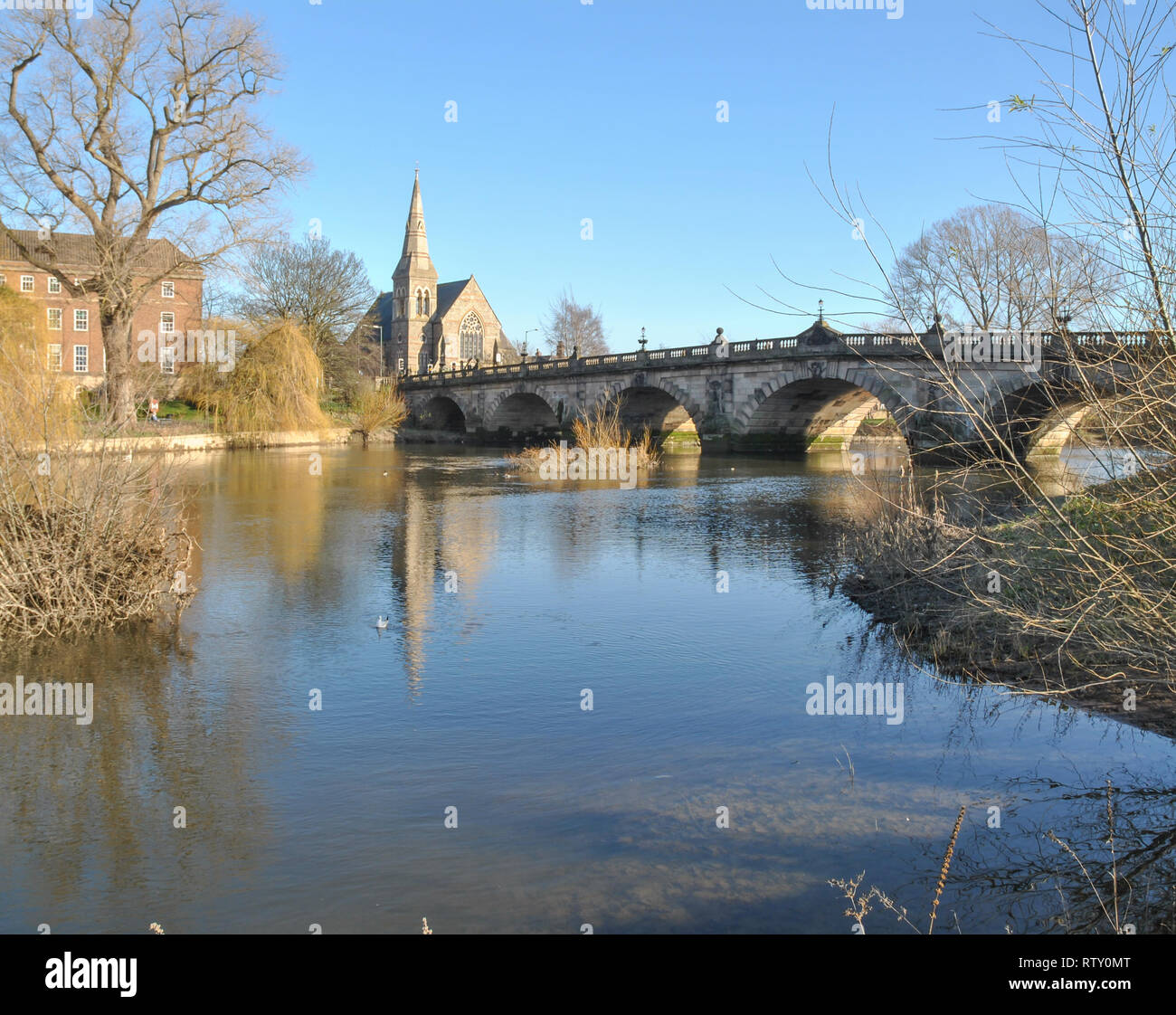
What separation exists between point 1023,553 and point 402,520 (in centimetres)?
1184

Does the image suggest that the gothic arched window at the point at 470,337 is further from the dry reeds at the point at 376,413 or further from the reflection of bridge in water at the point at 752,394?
the dry reeds at the point at 376,413

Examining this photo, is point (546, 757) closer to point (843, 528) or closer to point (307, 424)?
point (843, 528)

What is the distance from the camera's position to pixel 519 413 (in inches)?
2446

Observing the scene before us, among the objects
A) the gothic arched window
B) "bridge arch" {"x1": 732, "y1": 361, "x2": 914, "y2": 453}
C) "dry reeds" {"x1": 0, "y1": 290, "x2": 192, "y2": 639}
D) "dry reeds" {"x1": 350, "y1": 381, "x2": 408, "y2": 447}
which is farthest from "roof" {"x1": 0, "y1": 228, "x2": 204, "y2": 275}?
the gothic arched window

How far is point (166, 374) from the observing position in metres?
52.4

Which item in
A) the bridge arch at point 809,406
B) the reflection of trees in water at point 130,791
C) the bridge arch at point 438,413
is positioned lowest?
the reflection of trees in water at point 130,791

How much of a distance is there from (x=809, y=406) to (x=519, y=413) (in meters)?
22.8

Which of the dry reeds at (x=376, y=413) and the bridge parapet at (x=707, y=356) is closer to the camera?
the bridge parapet at (x=707, y=356)

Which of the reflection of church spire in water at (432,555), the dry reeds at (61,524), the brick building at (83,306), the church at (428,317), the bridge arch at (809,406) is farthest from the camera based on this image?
the church at (428,317)

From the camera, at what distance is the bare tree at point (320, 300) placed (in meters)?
56.9

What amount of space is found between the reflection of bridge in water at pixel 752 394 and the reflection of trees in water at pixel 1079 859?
20752 mm

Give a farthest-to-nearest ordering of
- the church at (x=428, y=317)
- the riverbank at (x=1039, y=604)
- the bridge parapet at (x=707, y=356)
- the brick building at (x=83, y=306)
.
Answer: the church at (x=428, y=317), the brick building at (x=83, y=306), the bridge parapet at (x=707, y=356), the riverbank at (x=1039, y=604)

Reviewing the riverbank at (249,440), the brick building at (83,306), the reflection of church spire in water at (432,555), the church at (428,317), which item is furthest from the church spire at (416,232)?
the reflection of church spire in water at (432,555)
